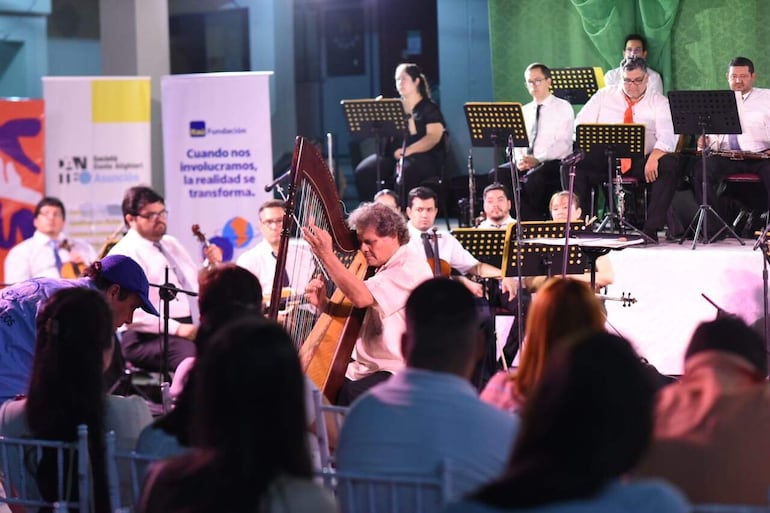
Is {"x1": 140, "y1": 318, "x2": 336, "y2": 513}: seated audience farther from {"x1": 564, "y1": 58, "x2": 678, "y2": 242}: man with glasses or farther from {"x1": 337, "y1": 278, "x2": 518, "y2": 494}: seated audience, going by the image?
{"x1": 564, "y1": 58, "x2": 678, "y2": 242}: man with glasses

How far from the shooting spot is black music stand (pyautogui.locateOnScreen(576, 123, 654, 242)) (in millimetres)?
8117

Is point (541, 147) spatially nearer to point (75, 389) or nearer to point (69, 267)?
point (69, 267)

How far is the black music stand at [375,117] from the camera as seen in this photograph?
8.91 meters

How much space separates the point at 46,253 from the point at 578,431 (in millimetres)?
7379

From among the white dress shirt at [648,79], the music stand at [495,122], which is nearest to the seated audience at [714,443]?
the music stand at [495,122]

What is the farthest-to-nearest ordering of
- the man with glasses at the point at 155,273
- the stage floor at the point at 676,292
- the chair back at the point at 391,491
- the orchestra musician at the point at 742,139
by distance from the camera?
the orchestra musician at the point at 742,139 < the stage floor at the point at 676,292 < the man with glasses at the point at 155,273 < the chair back at the point at 391,491

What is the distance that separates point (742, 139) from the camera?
27.6ft

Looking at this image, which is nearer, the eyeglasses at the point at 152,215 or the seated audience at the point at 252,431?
the seated audience at the point at 252,431

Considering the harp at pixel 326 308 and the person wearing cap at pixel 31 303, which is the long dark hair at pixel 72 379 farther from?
the harp at pixel 326 308

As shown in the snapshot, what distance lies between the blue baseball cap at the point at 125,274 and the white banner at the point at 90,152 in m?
5.45

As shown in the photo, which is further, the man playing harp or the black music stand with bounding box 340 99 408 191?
the black music stand with bounding box 340 99 408 191

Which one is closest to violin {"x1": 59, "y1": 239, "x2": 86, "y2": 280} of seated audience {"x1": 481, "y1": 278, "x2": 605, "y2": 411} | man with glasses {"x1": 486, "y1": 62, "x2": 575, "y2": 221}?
man with glasses {"x1": 486, "y1": 62, "x2": 575, "y2": 221}

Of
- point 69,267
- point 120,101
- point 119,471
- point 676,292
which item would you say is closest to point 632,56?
point 676,292

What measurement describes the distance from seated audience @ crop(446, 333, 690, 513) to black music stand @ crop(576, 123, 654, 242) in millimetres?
6436
